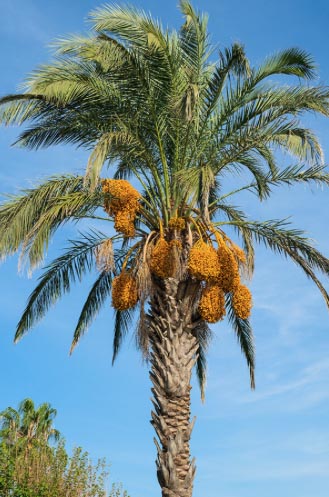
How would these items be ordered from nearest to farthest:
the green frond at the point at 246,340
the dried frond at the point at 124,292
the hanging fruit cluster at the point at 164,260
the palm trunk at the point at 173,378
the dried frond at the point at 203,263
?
1. the palm trunk at the point at 173,378
2. the dried frond at the point at 203,263
3. the hanging fruit cluster at the point at 164,260
4. the dried frond at the point at 124,292
5. the green frond at the point at 246,340

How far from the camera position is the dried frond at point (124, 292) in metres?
13.2

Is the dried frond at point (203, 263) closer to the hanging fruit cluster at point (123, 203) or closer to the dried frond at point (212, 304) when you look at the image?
the dried frond at point (212, 304)

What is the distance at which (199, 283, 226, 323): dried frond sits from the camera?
42.0ft

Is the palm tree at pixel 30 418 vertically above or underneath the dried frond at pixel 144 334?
above

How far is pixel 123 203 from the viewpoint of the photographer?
1300 cm

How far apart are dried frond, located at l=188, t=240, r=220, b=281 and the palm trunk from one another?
63cm

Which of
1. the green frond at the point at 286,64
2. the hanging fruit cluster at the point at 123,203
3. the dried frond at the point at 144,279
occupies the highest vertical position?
the green frond at the point at 286,64

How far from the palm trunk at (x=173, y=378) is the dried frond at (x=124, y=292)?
42 centimetres

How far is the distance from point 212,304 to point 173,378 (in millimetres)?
1558

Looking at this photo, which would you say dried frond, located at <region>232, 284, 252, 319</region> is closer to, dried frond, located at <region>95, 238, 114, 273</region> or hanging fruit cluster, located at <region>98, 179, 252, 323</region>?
hanging fruit cluster, located at <region>98, 179, 252, 323</region>

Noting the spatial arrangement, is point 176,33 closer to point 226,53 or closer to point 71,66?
point 226,53

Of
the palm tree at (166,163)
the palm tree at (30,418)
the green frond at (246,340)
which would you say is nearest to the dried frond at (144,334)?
the palm tree at (166,163)

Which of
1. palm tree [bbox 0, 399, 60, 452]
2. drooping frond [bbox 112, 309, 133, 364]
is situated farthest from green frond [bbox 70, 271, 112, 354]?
palm tree [bbox 0, 399, 60, 452]

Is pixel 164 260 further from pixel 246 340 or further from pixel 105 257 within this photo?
pixel 246 340
